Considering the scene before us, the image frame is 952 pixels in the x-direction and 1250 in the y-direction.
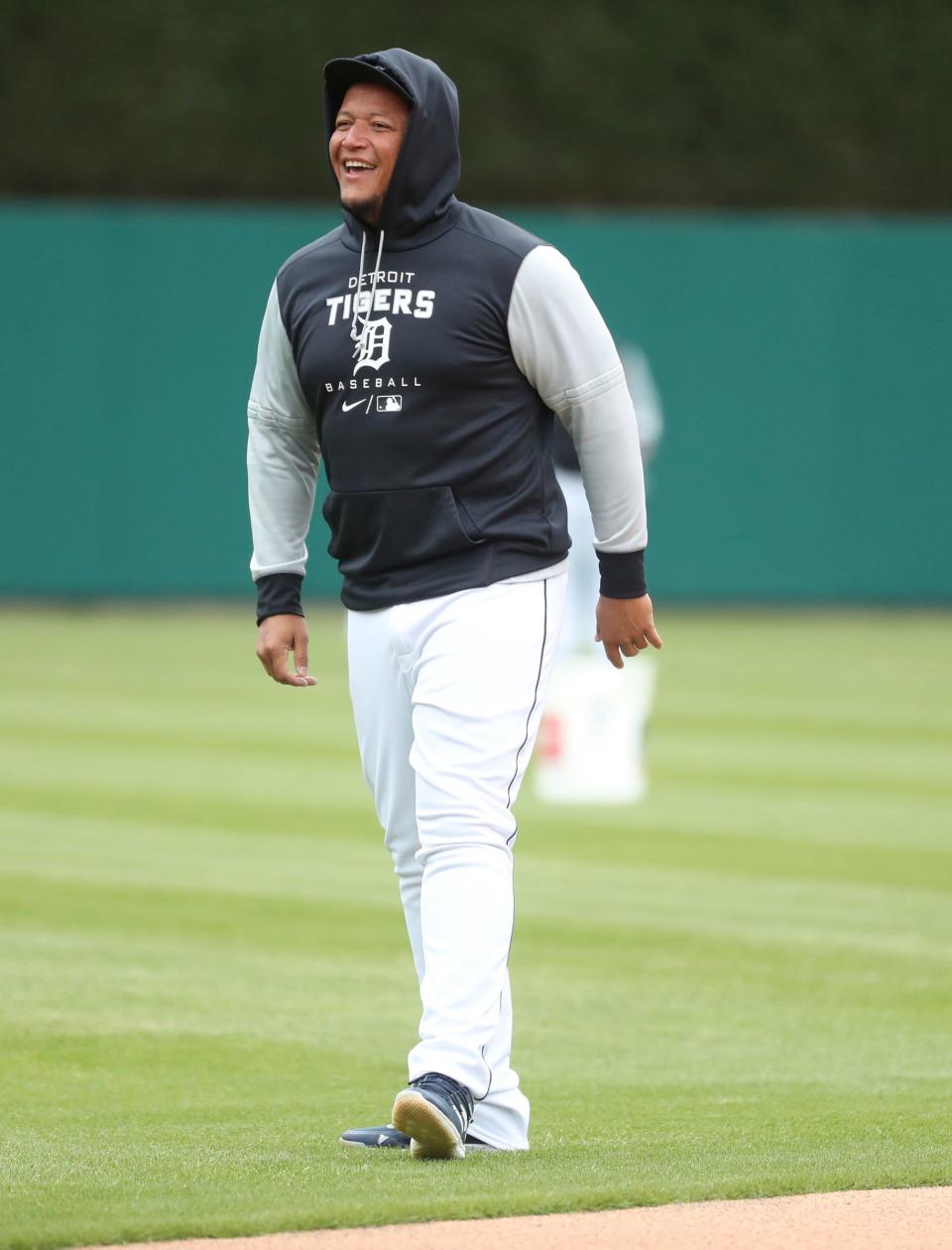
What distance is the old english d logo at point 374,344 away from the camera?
4594 millimetres

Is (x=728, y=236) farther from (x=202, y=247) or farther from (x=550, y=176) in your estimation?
(x=202, y=247)

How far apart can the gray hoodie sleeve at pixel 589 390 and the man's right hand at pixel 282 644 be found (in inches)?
26.8

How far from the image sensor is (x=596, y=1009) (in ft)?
21.7

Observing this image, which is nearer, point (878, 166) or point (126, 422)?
point (126, 422)

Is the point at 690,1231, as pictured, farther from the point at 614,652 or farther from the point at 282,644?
the point at 282,644

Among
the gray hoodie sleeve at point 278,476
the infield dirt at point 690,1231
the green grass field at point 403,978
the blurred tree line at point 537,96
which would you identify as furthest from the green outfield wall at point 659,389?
the infield dirt at point 690,1231

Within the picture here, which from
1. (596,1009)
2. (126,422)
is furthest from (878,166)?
(596,1009)

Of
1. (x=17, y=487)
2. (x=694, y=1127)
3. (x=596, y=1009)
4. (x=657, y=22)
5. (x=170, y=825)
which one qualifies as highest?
(x=657, y=22)

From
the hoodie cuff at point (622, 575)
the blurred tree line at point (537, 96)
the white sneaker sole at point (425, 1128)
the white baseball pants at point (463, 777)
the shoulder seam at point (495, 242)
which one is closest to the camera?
the white sneaker sole at point (425, 1128)

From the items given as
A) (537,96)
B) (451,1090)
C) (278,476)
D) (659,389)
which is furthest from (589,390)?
(537,96)

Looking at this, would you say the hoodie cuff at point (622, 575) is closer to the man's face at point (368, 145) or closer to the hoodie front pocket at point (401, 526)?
the hoodie front pocket at point (401, 526)

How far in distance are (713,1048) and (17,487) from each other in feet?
60.5

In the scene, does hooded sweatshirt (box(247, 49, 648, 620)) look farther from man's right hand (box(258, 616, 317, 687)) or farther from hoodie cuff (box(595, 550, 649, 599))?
man's right hand (box(258, 616, 317, 687))

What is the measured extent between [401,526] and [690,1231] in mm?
1434
